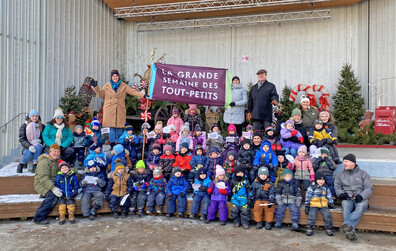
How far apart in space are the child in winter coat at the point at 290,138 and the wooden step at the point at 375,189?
141cm

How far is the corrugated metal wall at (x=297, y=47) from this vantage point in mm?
11039

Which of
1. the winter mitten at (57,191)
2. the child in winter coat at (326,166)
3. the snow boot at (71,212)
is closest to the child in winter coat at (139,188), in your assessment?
the snow boot at (71,212)

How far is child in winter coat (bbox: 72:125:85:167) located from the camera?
6553mm

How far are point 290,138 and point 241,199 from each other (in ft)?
5.51

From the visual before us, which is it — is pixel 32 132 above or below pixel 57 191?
above

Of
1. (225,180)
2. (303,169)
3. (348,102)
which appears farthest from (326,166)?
(348,102)

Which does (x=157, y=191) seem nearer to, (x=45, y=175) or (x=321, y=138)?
(x=45, y=175)

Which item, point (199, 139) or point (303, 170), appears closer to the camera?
point (303, 170)

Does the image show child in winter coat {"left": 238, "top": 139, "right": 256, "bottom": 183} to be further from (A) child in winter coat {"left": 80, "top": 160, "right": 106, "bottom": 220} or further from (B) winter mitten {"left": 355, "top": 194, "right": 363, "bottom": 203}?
(A) child in winter coat {"left": 80, "top": 160, "right": 106, "bottom": 220}

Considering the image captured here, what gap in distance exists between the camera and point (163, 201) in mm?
5508

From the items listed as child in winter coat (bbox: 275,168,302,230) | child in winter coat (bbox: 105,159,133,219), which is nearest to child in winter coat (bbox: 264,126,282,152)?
child in winter coat (bbox: 275,168,302,230)

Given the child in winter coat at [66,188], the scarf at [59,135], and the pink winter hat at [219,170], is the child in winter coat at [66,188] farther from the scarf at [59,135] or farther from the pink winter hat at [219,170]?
the pink winter hat at [219,170]

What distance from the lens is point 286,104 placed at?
1233 centimetres

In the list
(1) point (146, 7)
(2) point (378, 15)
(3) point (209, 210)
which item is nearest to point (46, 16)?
(1) point (146, 7)
